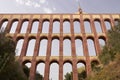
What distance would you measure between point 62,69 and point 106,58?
7.12 metres

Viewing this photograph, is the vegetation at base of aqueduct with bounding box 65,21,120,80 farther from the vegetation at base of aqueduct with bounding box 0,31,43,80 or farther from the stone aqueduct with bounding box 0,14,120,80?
the vegetation at base of aqueduct with bounding box 0,31,43,80

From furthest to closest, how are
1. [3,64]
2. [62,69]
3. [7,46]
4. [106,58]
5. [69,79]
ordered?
1. [69,79]
2. [62,69]
3. [106,58]
4. [7,46]
5. [3,64]

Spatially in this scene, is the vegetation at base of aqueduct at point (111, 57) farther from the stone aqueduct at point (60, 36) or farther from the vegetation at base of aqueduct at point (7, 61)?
the vegetation at base of aqueduct at point (7, 61)

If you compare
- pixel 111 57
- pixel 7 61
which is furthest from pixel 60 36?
pixel 7 61

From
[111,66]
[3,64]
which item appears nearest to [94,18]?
[111,66]

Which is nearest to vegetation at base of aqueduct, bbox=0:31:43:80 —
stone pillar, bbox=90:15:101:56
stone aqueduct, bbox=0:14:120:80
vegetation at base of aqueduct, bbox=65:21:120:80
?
vegetation at base of aqueduct, bbox=65:21:120:80

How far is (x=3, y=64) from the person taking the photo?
19.6 m

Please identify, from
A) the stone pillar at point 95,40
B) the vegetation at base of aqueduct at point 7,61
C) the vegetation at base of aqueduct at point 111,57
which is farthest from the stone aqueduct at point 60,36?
the vegetation at base of aqueduct at point 7,61

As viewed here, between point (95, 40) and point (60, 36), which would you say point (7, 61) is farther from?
point (95, 40)

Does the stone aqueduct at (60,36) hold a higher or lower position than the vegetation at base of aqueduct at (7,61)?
higher

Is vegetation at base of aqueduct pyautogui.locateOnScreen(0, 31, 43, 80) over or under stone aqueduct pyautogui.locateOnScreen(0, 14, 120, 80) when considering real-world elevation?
under

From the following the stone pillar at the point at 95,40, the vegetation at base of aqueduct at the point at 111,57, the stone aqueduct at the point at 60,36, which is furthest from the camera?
the stone pillar at the point at 95,40

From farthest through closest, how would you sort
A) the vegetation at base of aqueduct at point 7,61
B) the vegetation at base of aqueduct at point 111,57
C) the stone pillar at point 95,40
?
1. the stone pillar at point 95,40
2. the vegetation at base of aqueduct at point 111,57
3. the vegetation at base of aqueduct at point 7,61

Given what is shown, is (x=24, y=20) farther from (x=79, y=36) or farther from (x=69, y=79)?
(x=69, y=79)
